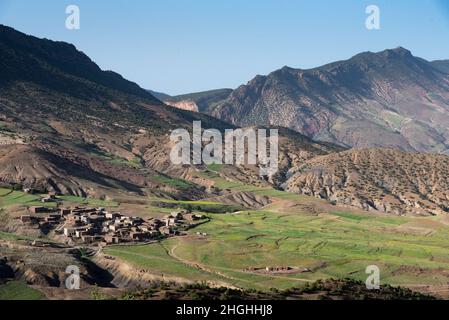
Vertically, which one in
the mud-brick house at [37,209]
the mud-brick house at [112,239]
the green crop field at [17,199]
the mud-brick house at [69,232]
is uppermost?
the green crop field at [17,199]

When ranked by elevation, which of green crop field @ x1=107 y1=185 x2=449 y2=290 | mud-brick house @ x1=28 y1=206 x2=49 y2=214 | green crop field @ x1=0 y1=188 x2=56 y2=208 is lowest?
green crop field @ x1=107 y1=185 x2=449 y2=290

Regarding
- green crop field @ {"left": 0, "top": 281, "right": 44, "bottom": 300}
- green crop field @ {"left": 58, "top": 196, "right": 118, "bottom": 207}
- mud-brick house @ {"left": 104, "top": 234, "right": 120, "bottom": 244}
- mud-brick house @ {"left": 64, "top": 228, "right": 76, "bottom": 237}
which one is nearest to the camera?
green crop field @ {"left": 0, "top": 281, "right": 44, "bottom": 300}

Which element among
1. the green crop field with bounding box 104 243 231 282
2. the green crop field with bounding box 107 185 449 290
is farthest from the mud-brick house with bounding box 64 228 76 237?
the green crop field with bounding box 107 185 449 290

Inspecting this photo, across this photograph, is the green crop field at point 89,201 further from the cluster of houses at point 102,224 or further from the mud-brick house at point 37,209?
the mud-brick house at point 37,209

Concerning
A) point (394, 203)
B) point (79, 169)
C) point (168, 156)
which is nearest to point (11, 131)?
point (79, 169)

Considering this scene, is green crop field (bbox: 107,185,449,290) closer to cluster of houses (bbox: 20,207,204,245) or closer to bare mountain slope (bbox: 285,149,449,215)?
cluster of houses (bbox: 20,207,204,245)

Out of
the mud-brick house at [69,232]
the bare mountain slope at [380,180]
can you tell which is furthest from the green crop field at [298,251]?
the bare mountain slope at [380,180]

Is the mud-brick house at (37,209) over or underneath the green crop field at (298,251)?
over
